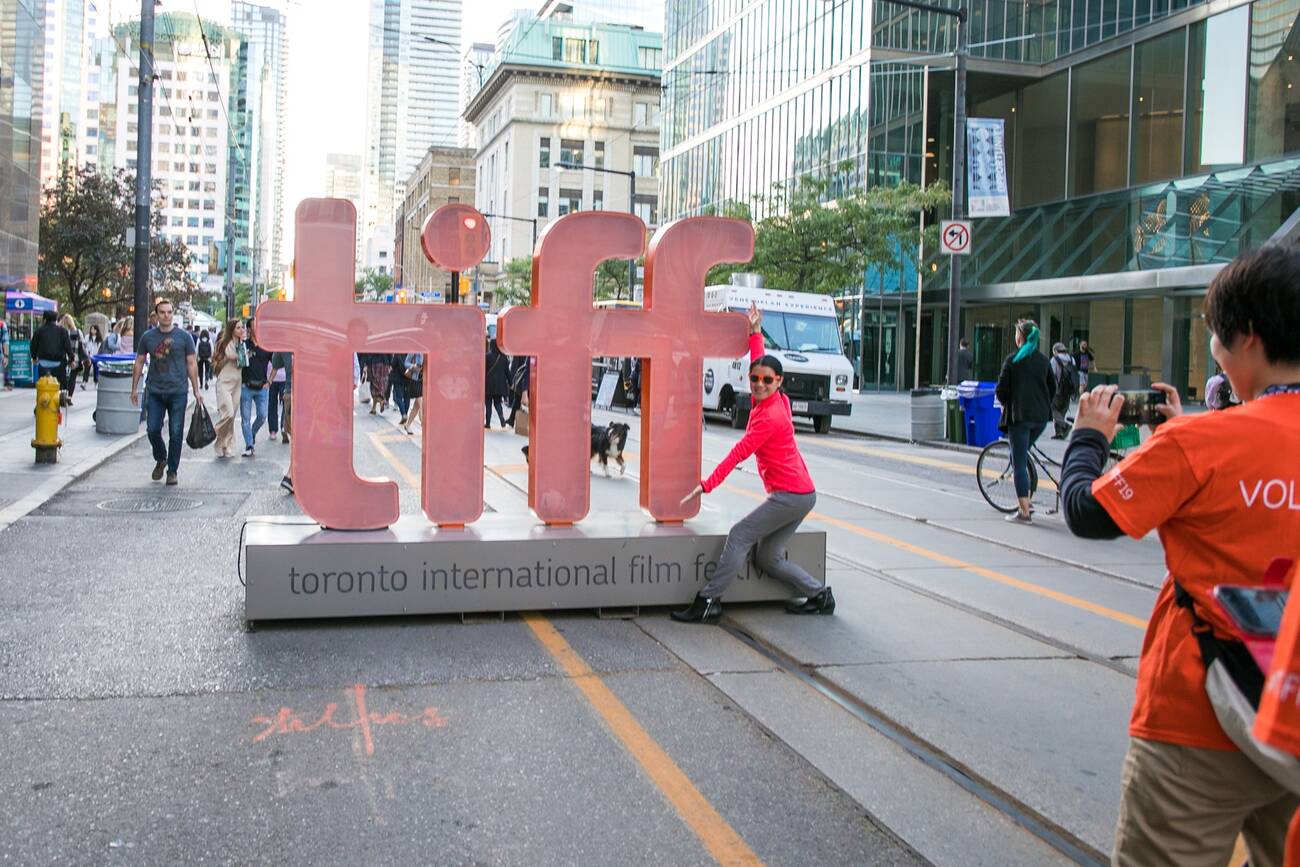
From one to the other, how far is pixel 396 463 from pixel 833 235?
20.5 meters

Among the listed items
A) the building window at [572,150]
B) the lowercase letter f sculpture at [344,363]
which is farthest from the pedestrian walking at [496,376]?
the building window at [572,150]

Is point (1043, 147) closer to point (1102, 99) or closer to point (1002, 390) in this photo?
point (1102, 99)

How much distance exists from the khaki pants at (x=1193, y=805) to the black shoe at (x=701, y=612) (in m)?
4.59

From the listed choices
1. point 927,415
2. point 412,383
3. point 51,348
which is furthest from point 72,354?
point 927,415

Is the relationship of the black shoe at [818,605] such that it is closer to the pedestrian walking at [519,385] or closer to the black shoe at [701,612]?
the black shoe at [701,612]

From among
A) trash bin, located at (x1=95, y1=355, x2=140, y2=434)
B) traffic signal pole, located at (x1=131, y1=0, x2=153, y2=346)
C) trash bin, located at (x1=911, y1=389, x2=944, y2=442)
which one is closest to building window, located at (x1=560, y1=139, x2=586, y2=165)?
traffic signal pole, located at (x1=131, y1=0, x2=153, y2=346)

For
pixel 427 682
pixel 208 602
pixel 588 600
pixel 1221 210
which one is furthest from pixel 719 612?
pixel 1221 210

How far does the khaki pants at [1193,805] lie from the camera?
2531mm

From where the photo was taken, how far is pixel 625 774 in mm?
4648

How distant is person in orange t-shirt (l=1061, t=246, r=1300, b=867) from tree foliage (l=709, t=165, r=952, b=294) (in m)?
31.1

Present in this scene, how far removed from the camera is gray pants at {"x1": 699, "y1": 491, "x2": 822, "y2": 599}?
23.5 feet

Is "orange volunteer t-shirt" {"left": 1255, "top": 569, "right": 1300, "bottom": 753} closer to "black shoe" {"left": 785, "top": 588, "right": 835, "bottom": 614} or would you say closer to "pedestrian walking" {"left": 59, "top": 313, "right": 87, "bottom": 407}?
"black shoe" {"left": 785, "top": 588, "right": 835, "bottom": 614}

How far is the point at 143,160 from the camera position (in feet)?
73.8

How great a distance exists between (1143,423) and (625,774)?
246 cm
